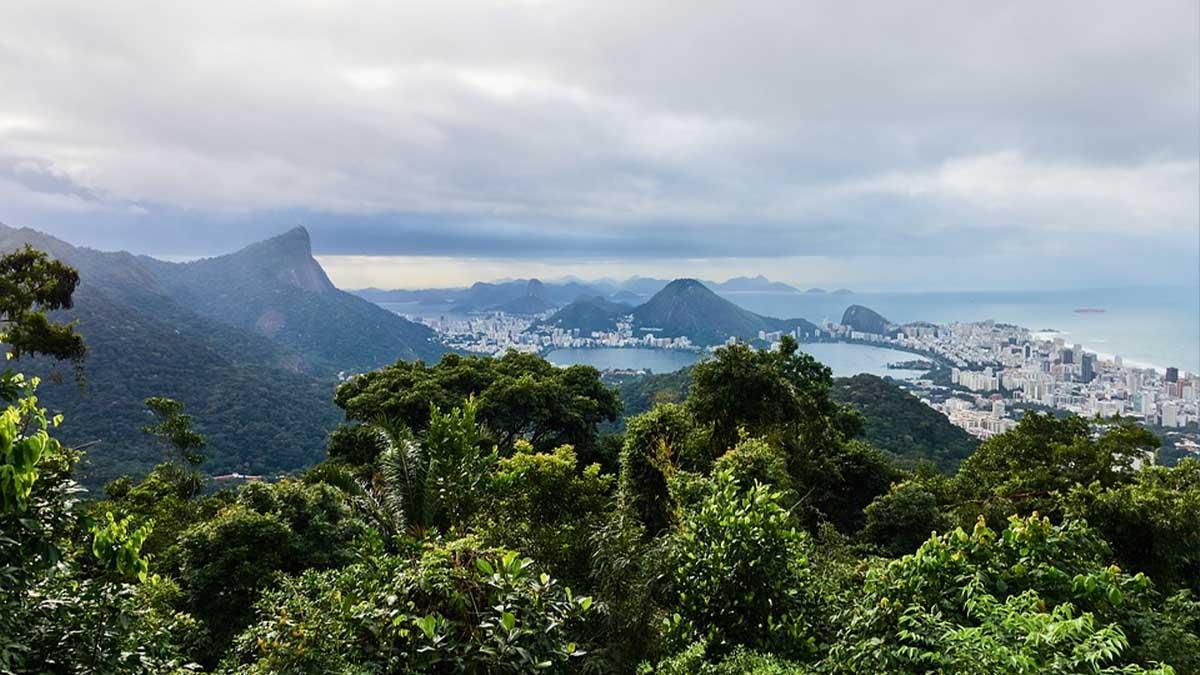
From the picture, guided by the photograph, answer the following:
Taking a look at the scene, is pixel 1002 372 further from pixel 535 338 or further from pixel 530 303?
pixel 530 303

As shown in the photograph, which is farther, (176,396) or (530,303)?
(530,303)

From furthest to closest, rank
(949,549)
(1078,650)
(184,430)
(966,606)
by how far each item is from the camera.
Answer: (184,430) → (949,549) → (966,606) → (1078,650)

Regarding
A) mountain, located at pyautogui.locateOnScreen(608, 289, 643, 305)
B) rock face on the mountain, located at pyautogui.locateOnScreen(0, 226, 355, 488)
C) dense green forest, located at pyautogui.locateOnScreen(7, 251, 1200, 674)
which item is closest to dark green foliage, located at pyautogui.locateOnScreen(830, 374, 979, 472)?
dense green forest, located at pyautogui.locateOnScreen(7, 251, 1200, 674)

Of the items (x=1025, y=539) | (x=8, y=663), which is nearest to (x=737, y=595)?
(x=1025, y=539)

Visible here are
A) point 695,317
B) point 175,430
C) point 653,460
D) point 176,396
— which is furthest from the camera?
point 695,317

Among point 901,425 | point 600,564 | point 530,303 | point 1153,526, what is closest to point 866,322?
point 901,425

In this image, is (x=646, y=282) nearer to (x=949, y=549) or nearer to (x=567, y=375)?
(x=567, y=375)

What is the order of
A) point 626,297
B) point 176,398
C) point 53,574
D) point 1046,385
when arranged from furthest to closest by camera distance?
1. point 626,297
2. point 1046,385
3. point 176,398
4. point 53,574
